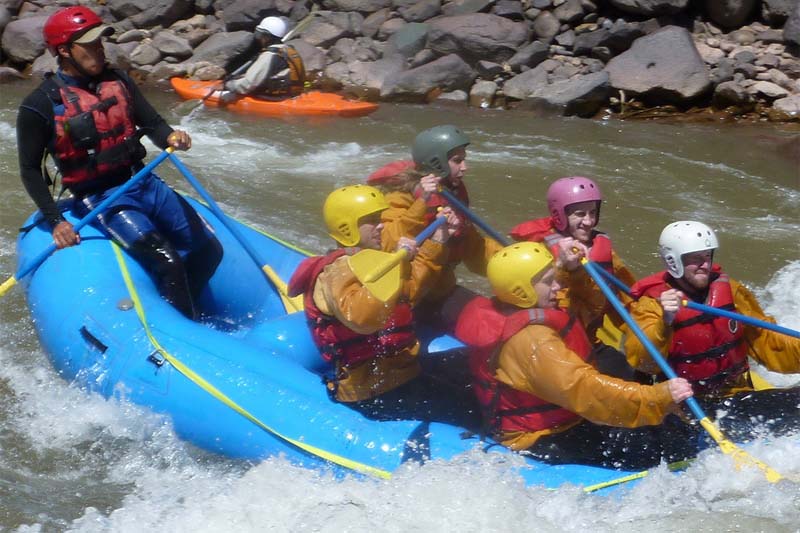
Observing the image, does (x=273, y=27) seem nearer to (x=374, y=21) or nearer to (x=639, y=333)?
(x=374, y=21)

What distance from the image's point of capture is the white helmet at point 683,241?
152 inches

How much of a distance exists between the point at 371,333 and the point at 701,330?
1285 millimetres

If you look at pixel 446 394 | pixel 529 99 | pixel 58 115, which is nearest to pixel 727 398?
pixel 446 394

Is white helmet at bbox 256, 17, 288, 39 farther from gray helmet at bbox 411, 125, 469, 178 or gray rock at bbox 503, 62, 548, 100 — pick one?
gray helmet at bbox 411, 125, 469, 178

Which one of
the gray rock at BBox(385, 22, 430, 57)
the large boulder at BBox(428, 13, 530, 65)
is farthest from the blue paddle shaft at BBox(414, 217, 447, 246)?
the gray rock at BBox(385, 22, 430, 57)

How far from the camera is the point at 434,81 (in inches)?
439

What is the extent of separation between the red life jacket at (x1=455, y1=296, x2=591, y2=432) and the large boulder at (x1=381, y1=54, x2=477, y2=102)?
298 inches

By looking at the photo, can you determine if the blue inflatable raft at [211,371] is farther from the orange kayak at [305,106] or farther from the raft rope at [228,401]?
the orange kayak at [305,106]

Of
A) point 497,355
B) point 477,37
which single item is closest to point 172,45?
point 477,37

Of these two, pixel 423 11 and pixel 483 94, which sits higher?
pixel 423 11

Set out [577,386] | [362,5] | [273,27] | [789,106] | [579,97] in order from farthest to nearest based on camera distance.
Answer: [362,5] < [273,27] < [579,97] < [789,106] < [577,386]

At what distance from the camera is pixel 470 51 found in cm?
1130

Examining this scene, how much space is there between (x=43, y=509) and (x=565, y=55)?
844 centimetres

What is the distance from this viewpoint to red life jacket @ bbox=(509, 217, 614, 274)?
4301 mm
